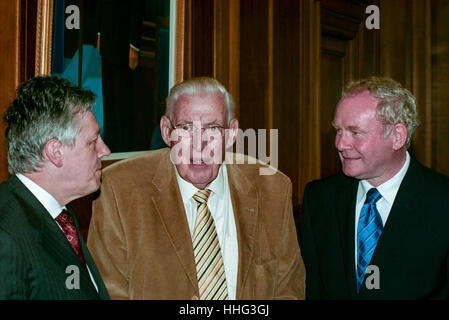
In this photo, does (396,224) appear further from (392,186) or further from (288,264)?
(288,264)

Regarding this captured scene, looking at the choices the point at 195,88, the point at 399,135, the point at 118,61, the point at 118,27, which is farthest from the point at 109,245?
the point at 399,135

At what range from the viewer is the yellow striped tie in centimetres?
212

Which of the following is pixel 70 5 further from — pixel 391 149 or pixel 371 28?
pixel 371 28

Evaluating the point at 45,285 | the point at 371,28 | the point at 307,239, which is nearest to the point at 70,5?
the point at 45,285

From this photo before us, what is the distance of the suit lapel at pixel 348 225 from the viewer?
2.34 m

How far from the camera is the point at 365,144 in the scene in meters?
2.41

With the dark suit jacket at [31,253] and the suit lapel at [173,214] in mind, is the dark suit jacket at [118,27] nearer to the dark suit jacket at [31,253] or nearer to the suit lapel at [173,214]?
the suit lapel at [173,214]

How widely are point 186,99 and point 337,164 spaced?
9.99ft

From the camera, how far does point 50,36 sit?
2.12 m

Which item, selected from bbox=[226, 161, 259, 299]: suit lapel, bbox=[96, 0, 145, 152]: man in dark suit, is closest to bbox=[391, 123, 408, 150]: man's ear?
bbox=[226, 161, 259, 299]: suit lapel

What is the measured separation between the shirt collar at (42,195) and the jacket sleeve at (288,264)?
1116 mm

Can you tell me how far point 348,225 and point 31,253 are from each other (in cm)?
157

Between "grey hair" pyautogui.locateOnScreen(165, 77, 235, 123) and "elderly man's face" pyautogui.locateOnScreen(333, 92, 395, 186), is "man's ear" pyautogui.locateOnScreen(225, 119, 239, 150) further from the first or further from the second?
"elderly man's face" pyautogui.locateOnScreen(333, 92, 395, 186)

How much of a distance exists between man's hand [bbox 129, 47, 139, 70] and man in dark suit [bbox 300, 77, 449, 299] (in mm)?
1158
